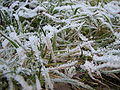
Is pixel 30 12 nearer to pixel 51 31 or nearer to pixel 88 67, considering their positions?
pixel 51 31

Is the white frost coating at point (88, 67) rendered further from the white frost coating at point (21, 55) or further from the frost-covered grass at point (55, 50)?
the white frost coating at point (21, 55)

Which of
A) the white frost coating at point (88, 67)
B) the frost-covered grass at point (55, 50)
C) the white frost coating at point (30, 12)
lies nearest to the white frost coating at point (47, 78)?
the frost-covered grass at point (55, 50)

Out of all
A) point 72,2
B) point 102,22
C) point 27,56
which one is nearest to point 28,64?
point 27,56

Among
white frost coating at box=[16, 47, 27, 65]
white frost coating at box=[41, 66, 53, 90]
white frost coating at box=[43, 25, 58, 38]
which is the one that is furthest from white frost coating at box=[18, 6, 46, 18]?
white frost coating at box=[41, 66, 53, 90]

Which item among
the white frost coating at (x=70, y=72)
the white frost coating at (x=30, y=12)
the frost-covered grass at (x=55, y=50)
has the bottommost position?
the white frost coating at (x=70, y=72)

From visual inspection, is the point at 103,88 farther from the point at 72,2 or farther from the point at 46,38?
the point at 72,2

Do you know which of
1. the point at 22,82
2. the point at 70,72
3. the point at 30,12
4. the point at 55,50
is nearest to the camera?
the point at 22,82

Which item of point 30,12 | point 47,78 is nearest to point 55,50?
point 47,78

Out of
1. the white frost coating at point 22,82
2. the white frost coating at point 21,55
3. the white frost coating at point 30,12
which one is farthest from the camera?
the white frost coating at point 30,12
